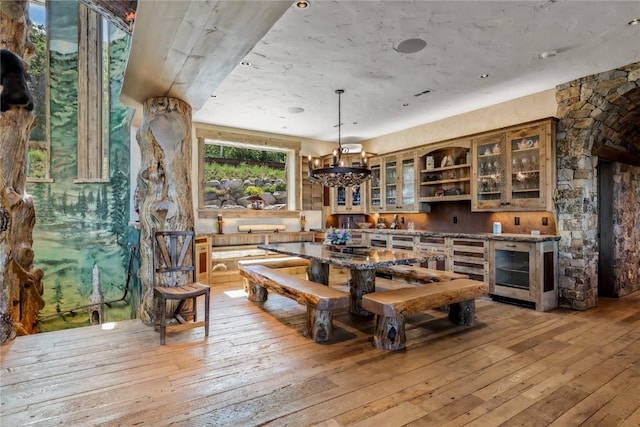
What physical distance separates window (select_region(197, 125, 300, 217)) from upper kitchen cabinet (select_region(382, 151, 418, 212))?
6.38ft

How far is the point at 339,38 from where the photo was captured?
3.27 m

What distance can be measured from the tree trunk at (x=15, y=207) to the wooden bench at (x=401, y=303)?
11.2 feet

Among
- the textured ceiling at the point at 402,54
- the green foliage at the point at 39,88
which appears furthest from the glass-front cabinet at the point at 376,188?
the green foliage at the point at 39,88

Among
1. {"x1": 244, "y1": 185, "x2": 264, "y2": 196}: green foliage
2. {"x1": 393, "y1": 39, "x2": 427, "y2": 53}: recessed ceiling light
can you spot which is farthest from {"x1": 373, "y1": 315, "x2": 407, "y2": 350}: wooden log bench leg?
{"x1": 244, "y1": 185, "x2": 264, "y2": 196}: green foliage

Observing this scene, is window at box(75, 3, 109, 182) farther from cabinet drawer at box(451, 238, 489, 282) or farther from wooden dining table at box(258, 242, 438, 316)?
cabinet drawer at box(451, 238, 489, 282)

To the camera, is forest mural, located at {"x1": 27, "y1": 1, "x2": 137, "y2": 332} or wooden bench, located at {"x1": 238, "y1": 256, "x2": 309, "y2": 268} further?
wooden bench, located at {"x1": 238, "y1": 256, "x2": 309, "y2": 268}

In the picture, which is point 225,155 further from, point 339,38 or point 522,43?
point 522,43

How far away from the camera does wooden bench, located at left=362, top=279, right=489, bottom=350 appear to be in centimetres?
298

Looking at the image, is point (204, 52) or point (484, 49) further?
point (484, 49)

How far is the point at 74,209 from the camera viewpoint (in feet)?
19.9

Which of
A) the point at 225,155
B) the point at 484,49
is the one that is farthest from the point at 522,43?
the point at 225,155

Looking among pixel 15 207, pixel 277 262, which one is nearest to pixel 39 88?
pixel 15 207

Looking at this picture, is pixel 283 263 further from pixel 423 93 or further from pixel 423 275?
pixel 423 93

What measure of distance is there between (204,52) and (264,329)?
2654mm
